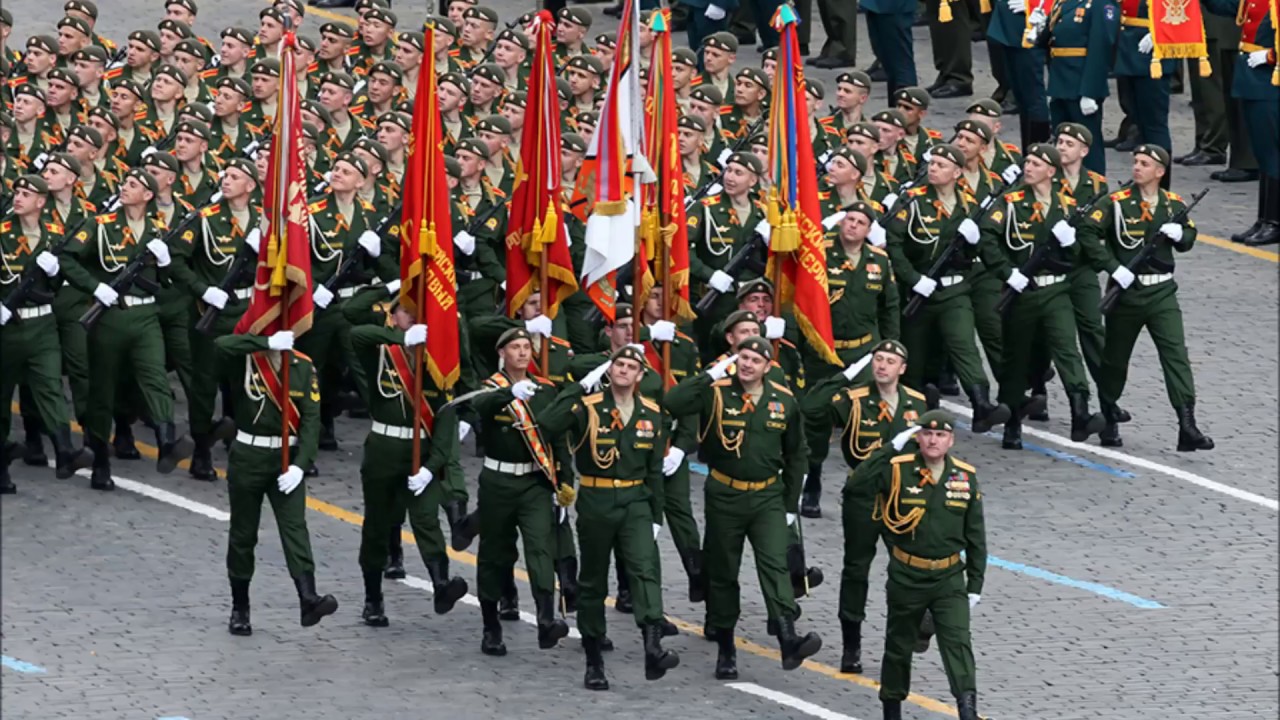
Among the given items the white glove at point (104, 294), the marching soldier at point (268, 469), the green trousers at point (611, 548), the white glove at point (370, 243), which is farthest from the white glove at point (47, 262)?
the green trousers at point (611, 548)

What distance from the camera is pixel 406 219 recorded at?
2098cm

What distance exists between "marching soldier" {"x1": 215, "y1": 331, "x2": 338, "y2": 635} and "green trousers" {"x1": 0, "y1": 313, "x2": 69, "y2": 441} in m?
2.85

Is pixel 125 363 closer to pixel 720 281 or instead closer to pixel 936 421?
pixel 720 281

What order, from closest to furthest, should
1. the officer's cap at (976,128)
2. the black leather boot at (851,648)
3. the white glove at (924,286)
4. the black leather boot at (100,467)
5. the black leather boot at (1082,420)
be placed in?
the black leather boot at (851,648)
the black leather boot at (100,467)
the white glove at (924,286)
the black leather boot at (1082,420)
the officer's cap at (976,128)

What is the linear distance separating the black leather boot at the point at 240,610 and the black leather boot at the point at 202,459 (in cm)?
302

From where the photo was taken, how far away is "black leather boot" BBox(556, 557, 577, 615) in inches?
800

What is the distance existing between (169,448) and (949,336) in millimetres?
5723

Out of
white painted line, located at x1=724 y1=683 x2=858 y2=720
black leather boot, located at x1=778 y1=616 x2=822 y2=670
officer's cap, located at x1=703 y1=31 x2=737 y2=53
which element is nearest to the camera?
white painted line, located at x1=724 y1=683 x2=858 y2=720

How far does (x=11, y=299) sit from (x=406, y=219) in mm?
3361

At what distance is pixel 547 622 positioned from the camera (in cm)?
1988

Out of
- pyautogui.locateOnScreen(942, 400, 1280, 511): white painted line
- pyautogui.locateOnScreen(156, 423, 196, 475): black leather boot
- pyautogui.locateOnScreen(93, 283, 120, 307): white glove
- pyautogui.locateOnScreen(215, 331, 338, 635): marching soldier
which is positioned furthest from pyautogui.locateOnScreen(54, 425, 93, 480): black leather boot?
pyautogui.locateOnScreen(942, 400, 1280, 511): white painted line

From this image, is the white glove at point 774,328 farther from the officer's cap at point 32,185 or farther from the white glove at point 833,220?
the officer's cap at point 32,185

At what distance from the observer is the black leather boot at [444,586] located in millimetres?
20375

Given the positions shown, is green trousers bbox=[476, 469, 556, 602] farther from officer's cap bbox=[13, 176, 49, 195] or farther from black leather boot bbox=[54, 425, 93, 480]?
officer's cap bbox=[13, 176, 49, 195]
